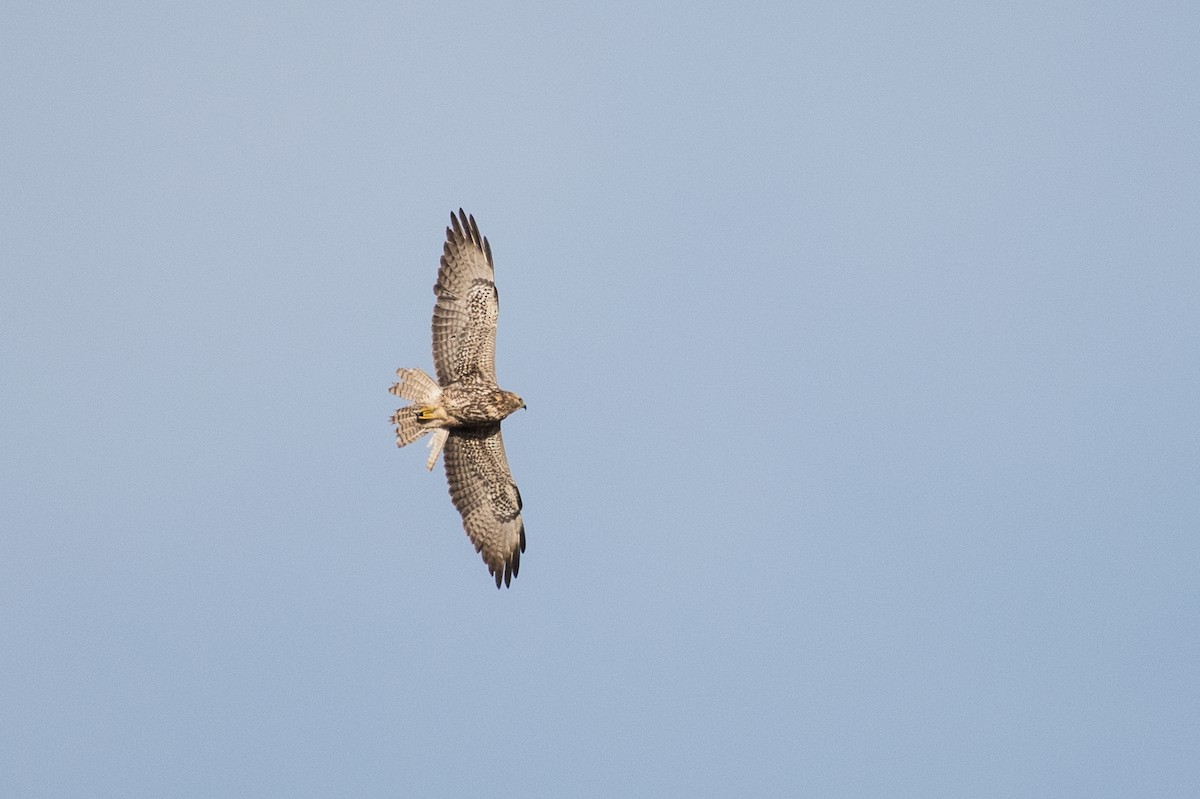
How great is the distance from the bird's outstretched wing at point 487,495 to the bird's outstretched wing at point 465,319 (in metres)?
1.05

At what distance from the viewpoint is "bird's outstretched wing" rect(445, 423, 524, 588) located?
103 ft

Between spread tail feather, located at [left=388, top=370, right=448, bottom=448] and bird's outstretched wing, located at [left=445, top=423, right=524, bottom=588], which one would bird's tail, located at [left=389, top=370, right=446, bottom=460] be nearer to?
spread tail feather, located at [left=388, top=370, right=448, bottom=448]

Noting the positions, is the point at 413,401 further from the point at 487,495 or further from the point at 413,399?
the point at 487,495

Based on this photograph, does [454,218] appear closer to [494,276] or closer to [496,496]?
[494,276]

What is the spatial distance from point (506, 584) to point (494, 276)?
521 cm

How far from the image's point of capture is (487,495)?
104 ft

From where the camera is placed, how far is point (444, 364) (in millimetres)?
30531

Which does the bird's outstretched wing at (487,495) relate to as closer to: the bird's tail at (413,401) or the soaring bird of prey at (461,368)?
the soaring bird of prey at (461,368)

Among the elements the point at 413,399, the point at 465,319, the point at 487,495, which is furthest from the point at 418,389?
the point at 487,495

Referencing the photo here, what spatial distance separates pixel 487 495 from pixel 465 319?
310 centimetres

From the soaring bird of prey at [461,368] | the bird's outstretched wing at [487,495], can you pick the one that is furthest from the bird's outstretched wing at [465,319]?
the bird's outstretched wing at [487,495]

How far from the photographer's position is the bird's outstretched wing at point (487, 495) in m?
31.3

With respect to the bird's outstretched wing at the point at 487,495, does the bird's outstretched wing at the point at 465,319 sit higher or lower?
higher

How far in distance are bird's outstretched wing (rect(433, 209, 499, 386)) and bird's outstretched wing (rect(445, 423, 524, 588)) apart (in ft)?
3.43
